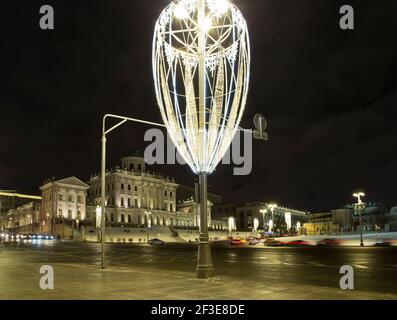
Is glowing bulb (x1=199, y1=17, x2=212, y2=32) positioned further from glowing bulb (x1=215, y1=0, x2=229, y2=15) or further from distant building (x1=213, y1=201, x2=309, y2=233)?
distant building (x1=213, y1=201, x2=309, y2=233)

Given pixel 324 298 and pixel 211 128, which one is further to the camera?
pixel 211 128

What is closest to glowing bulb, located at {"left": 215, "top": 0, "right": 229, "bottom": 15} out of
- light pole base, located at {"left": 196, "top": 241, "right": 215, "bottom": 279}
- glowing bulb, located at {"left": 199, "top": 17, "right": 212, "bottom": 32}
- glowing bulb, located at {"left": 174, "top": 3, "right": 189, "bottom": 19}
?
glowing bulb, located at {"left": 199, "top": 17, "right": 212, "bottom": 32}

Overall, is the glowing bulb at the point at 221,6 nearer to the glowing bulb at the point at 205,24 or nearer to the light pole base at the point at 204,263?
the glowing bulb at the point at 205,24

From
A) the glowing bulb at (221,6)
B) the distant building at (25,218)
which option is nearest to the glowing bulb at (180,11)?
the glowing bulb at (221,6)

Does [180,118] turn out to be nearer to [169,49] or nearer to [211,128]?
[211,128]

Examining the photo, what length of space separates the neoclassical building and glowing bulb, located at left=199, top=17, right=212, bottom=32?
115 meters

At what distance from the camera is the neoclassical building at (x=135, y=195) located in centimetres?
13700

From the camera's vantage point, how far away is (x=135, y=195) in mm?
143000

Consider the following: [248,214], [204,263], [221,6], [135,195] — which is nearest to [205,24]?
[221,6]

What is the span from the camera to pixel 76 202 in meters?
128

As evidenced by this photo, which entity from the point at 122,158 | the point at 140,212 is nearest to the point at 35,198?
the point at 122,158

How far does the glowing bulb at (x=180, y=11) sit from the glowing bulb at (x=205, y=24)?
69 centimetres
